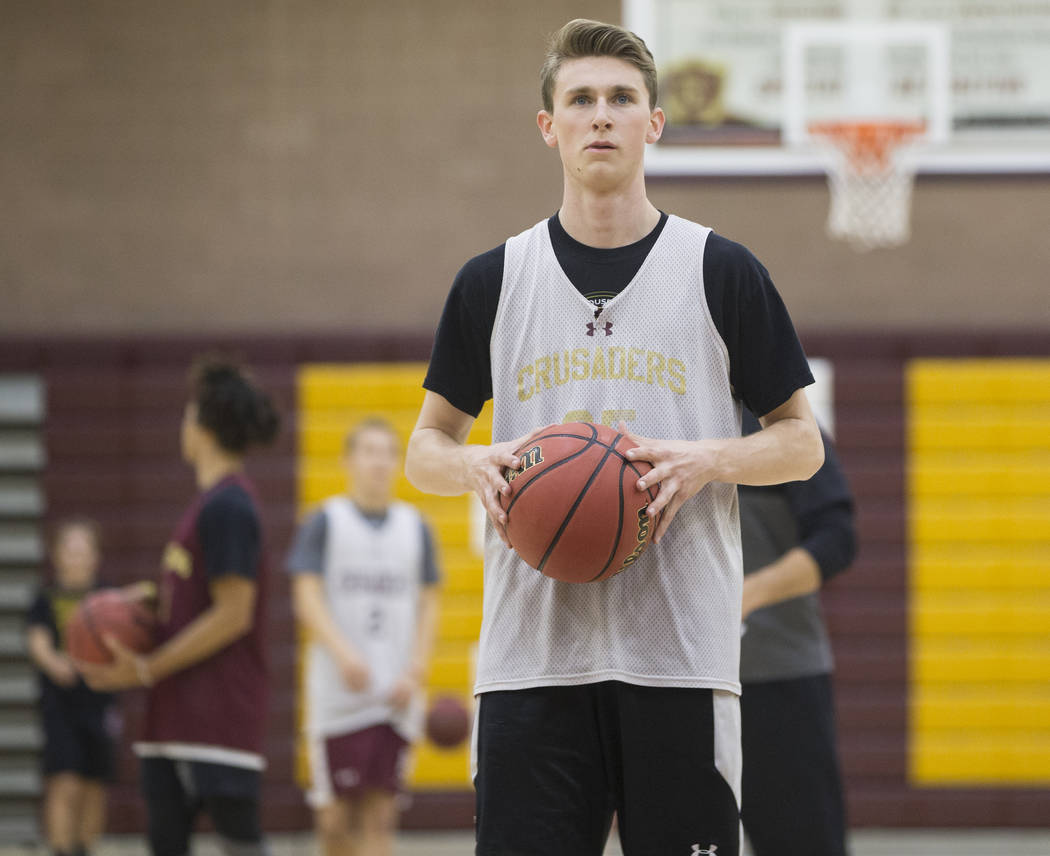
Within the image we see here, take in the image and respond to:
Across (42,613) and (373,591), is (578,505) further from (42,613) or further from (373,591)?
(42,613)

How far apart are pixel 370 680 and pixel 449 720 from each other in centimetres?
99

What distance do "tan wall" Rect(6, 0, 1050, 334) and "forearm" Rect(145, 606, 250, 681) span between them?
423 cm

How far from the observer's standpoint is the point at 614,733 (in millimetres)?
2223

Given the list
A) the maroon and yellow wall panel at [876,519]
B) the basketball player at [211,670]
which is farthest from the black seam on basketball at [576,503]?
the maroon and yellow wall panel at [876,519]

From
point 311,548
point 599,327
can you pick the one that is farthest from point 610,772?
point 311,548

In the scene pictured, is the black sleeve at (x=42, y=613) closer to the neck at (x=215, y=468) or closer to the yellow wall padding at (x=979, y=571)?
the neck at (x=215, y=468)

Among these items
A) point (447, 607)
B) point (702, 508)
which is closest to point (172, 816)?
point (702, 508)

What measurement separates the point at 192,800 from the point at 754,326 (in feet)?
8.06

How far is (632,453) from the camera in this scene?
213cm

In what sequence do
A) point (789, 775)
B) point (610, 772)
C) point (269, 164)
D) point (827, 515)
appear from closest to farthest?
point (610, 772)
point (789, 775)
point (827, 515)
point (269, 164)

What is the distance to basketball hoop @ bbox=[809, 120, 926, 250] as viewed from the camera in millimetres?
7449

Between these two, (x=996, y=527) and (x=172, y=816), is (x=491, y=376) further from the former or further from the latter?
(x=996, y=527)

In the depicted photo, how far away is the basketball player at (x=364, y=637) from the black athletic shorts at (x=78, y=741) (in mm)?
1386

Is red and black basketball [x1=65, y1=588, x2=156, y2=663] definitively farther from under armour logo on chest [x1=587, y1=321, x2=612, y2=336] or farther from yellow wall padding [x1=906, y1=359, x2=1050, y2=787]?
yellow wall padding [x1=906, y1=359, x2=1050, y2=787]
